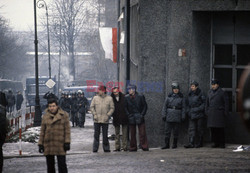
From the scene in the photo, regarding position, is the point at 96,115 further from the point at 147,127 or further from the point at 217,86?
the point at 217,86

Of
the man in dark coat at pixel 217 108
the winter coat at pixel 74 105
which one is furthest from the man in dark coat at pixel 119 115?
the winter coat at pixel 74 105

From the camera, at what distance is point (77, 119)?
81.9 feet

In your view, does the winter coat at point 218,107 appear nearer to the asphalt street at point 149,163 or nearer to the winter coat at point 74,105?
the asphalt street at point 149,163

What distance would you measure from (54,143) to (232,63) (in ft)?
22.5

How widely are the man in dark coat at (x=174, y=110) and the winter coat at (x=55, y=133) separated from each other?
5.40 meters

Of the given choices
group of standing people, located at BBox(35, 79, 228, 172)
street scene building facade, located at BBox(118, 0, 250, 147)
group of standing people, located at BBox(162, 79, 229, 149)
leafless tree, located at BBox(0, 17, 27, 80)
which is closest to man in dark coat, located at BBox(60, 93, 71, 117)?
street scene building facade, located at BBox(118, 0, 250, 147)

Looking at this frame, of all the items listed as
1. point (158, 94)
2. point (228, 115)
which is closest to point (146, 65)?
point (158, 94)

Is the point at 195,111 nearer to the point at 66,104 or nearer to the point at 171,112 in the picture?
the point at 171,112

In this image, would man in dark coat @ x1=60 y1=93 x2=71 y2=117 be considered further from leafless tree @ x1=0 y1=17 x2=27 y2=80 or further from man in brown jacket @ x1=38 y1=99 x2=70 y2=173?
leafless tree @ x1=0 y1=17 x2=27 y2=80

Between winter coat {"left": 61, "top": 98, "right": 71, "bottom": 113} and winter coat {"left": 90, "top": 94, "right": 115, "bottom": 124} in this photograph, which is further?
winter coat {"left": 61, "top": 98, "right": 71, "bottom": 113}

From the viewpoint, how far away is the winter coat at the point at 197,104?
12.2 metres

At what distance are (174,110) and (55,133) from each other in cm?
557

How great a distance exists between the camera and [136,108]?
12289 mm

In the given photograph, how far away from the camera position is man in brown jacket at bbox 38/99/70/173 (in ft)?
23.2
